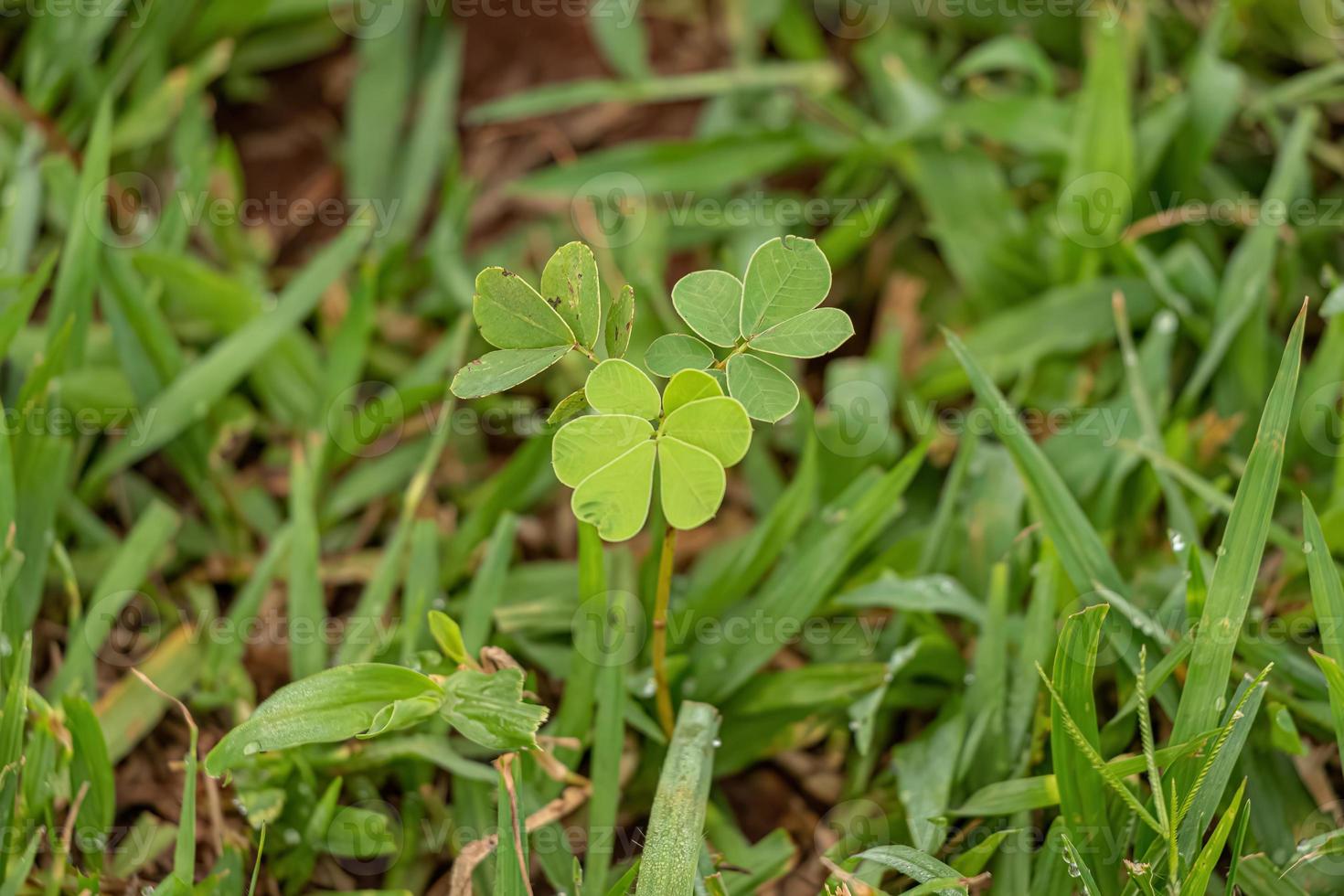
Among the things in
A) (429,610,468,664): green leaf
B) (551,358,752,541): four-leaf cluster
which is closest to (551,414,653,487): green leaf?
(551,358,752,541): four-leaf cluster

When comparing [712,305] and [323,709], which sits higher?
[712,305]

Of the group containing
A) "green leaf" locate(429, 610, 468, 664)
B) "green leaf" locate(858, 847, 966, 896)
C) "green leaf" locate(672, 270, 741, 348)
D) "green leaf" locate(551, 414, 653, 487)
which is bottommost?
"green leaf" locate(858, 847, 966, 896)

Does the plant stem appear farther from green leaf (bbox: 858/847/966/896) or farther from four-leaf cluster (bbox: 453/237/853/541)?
green leaf (bbox: 858/847/966/896)

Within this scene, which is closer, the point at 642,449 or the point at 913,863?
the point at 642,449

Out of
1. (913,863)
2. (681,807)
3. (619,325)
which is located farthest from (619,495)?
(913,863)

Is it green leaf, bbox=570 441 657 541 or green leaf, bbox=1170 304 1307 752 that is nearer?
green leaf, bbox=570 441 657 541

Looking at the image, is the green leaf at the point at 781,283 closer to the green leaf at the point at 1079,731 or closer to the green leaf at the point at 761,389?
the green leaf at the point at 761,389

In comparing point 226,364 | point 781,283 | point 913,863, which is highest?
point 781,283

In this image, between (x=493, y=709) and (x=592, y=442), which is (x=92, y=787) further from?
(x=592, y=442)
